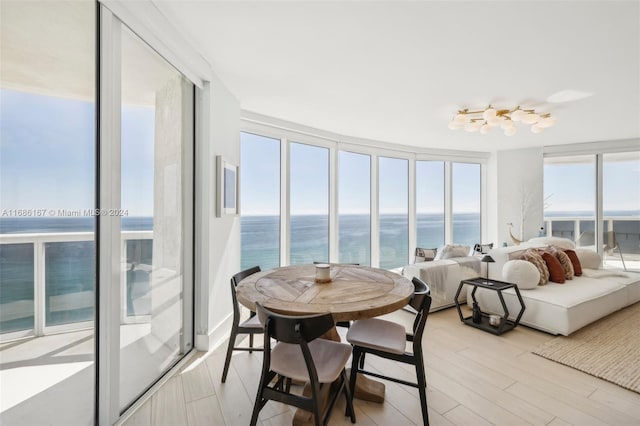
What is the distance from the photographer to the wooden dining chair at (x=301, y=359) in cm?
135

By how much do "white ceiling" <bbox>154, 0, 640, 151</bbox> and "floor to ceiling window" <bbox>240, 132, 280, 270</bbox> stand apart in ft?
1.93

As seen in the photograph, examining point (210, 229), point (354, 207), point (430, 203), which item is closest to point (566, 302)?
point (354, 207)

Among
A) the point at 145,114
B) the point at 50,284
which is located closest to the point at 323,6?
the point at 145,114

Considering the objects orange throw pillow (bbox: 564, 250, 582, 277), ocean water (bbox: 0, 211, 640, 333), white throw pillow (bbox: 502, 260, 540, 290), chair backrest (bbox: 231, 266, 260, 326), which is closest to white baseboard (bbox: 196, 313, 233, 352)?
chair backrest (bbox: 231, 266, 260, 326)

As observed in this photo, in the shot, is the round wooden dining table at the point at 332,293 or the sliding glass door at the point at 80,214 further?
the round wooden dining table at the point at 332,293

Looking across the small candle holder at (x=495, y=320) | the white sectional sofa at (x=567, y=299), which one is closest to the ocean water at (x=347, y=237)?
the white sectional sofa at (x=567, y=299)

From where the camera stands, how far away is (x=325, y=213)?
16.8 ft

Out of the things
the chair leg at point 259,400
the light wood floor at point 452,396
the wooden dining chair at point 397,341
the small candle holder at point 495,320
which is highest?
the wooden dining chair at point 397,341

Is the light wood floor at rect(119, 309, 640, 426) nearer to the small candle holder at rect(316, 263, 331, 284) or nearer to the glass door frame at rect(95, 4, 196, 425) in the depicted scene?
the glass door frame at rect(95, 4, 196, 425)

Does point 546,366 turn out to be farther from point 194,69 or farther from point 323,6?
point 194,69

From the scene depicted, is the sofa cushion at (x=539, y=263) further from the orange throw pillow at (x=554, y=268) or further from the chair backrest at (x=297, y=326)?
the chair backrest at (x=297, y=326)

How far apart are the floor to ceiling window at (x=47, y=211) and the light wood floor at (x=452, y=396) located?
57 centimetres

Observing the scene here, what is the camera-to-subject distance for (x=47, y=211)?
1.34 meters

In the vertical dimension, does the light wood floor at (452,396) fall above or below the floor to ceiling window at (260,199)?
below
